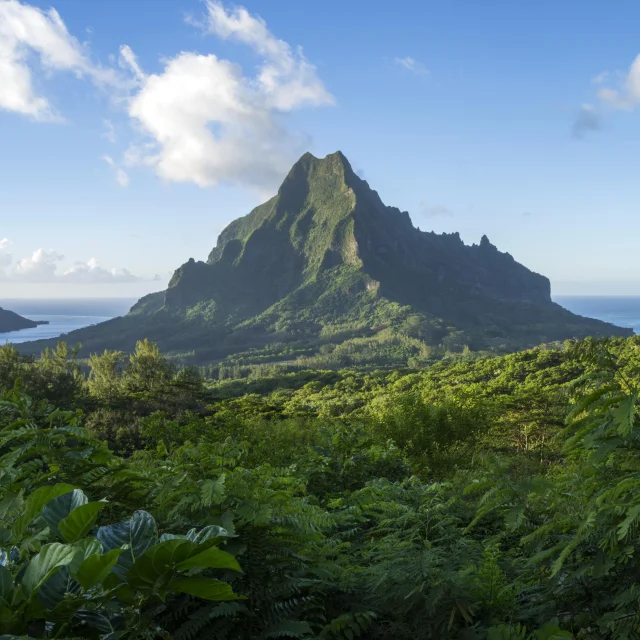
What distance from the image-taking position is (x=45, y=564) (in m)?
0.76

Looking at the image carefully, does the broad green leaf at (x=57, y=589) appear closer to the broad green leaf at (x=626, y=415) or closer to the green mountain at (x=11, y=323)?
the broad green leaf at (x=626, y=415)

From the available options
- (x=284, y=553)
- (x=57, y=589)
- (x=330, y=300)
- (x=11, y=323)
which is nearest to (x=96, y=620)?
(x=57, y=589)

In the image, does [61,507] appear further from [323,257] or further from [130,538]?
[323,257]

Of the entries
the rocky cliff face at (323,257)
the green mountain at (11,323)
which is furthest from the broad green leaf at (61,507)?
the green mountain at (11,323)

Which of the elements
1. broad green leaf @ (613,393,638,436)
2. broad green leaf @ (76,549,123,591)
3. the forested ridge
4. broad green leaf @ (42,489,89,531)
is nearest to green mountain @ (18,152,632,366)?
the forested ridge

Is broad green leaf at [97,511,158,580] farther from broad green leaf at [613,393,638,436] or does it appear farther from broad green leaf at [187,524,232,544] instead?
broad green leaf at [613,393,638,436]

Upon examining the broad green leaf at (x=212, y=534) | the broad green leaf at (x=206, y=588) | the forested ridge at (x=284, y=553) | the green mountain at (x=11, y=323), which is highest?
the green mountain at (x=11, y=323)

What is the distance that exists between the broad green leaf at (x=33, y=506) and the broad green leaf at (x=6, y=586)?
189mm

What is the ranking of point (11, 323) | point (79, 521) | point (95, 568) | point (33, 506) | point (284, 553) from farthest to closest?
1. point (11, 323)
2. point (284, 553)
3. point (33, 506)
4. point (79, 521)
5. point (95, 568)

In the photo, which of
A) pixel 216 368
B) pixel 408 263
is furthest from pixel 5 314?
pixel 408 263

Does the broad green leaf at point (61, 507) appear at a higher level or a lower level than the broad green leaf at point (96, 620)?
higher

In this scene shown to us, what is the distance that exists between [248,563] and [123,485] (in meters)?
0.63

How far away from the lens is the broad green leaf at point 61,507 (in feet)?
3.05

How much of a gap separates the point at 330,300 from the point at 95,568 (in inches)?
6219
